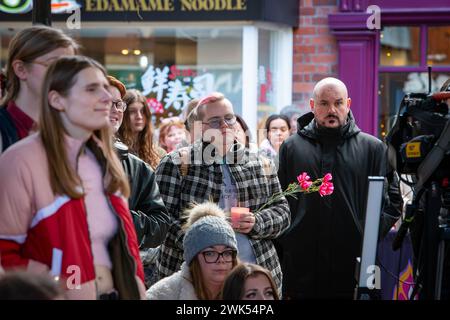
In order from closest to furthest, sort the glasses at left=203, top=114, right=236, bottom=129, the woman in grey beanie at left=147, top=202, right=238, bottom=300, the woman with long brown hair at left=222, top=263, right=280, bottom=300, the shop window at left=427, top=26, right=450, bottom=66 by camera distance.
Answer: the woman with long brown hair at left=222, top=263, right=280, bottom=300
the woman in grey beanie at left=147, top=202, right=238, bottom=300
the glasses at left=203, top=114, right=236, bottom=129
the shop window at left=427, top=26, right=450, bottom=66

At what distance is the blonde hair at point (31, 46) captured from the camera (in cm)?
381

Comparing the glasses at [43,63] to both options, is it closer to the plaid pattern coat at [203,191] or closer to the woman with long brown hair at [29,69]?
the woman with long brown hair at [29,69]

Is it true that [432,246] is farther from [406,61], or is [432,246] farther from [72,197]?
[406,61]

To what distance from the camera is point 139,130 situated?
22.0 ft

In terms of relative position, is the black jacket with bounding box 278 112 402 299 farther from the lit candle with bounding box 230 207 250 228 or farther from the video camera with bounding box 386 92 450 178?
the video camera with bounding box 386 92 450 178

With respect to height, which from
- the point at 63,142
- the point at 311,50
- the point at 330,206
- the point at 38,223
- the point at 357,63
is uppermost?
the point at 311,50

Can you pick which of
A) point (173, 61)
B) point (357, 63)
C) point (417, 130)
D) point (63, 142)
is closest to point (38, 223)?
point (63, 142)

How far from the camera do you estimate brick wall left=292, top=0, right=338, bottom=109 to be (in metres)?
10.9

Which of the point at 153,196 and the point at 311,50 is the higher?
the point at 311,50

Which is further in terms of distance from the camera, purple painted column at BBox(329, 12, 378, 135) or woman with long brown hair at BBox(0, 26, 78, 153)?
purple painted column at BBox(329, 12, 378, 135)

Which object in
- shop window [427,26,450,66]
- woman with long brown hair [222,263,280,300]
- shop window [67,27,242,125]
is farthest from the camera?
shop window [67,27,242,125]

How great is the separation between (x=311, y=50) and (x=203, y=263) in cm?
647

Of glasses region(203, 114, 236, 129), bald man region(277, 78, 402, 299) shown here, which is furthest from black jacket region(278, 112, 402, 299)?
glasses region(203, 114, 236, 129)

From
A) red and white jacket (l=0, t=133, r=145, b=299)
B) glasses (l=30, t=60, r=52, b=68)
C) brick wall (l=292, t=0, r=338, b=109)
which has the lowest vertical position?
red and white jacket (l=0, t=133, r=145, b=299)
